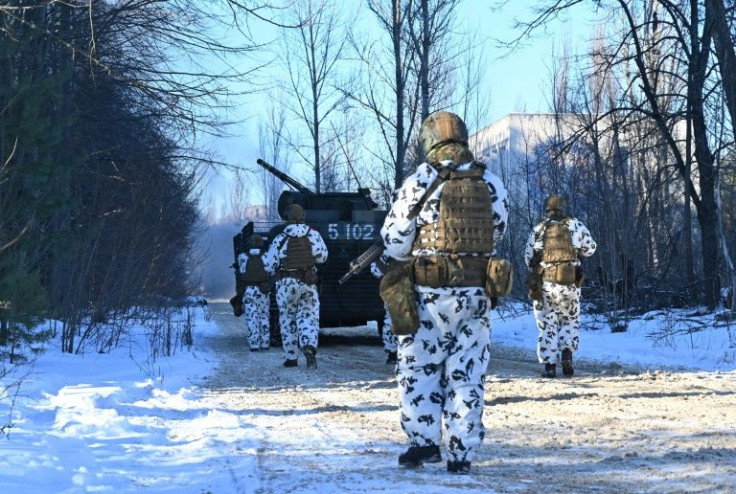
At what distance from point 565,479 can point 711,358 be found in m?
7.65

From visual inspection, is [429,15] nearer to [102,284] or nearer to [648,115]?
[648,115]

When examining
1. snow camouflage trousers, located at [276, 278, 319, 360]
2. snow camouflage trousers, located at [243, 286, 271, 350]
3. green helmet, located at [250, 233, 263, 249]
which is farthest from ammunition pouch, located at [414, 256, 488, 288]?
green helmet, located at [250, 233, 263, 249]

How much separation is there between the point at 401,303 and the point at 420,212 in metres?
0.53

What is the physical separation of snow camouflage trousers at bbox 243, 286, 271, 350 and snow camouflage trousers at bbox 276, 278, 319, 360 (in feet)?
11.0

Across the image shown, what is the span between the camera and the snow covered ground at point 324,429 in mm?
4523

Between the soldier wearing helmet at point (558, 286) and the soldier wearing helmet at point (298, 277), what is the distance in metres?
2.90

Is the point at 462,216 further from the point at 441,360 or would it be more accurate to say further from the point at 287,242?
the point at 287,242

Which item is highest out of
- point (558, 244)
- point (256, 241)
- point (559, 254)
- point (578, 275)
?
point (256, 241)

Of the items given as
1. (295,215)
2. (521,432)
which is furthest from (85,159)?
(521,432)

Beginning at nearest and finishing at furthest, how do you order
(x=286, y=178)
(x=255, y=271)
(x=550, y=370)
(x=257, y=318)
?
(x=550, y=370) → (x=257, y=318) → (x=255, y=271) → (x=286, y=178)

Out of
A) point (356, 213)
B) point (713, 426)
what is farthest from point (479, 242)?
point (356, 213)

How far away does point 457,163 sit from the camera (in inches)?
193

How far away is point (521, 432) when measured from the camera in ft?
19.9

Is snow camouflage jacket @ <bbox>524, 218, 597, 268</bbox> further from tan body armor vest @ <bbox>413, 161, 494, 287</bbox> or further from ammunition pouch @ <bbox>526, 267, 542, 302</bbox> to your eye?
tan body armor vest @ <bbox>413, 161, 494, 287</bbox>
